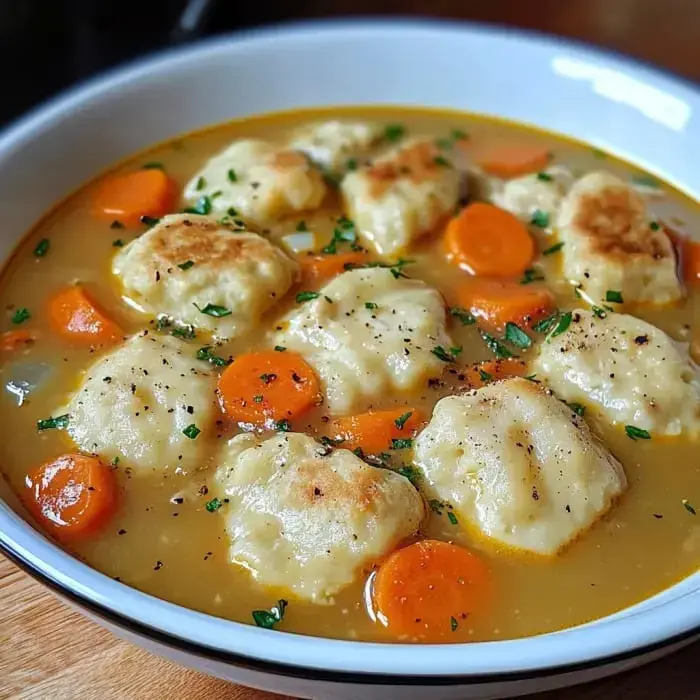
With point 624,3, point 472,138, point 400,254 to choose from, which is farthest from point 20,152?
point 624,3

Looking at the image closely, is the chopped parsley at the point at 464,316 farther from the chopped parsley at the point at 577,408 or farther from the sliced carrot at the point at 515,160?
the sliced carrot at the point at 515,160

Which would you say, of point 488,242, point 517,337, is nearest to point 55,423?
point 517,337

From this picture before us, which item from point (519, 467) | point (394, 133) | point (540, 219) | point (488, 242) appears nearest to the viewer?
point (519, 467)

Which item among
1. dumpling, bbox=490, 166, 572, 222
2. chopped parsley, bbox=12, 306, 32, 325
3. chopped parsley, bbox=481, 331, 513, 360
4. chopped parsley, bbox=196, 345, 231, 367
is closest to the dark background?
dumpling, bbox=490, 166, 572, 222

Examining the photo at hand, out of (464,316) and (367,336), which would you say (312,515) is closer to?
(367,336)

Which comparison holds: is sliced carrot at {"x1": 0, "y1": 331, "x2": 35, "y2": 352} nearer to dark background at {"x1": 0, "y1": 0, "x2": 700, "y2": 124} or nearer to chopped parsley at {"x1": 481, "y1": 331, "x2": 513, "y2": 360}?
chopped parsley at {"x1": 481, "y1": 331, "x2": 513, "y2": 360}

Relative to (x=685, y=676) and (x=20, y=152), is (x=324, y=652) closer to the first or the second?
(x=685, y=676)
